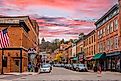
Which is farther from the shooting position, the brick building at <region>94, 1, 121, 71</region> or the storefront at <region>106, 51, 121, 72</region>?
the brick building at <region>94, 1, 121, 71</region>

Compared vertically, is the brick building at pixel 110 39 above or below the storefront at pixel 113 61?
above

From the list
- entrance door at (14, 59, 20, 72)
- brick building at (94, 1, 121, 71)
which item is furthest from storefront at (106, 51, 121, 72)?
entrance door at (14, 59, 20, 72)

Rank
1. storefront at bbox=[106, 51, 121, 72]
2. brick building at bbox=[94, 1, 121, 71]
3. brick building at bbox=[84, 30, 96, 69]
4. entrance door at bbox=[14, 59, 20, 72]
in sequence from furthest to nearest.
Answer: brick building at bbox=[84, 30, 96, 69] → brick building at bbox=[94, 1, 121, 71] → storefront at bbox=[106, 51, 121, 72] → entrance door at bbox=[14, 59, 20, 72]

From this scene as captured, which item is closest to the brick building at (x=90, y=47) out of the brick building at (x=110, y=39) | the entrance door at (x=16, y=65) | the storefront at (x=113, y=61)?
the brick building at (x=110, y=39)

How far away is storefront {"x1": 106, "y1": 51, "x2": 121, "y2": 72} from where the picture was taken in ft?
202

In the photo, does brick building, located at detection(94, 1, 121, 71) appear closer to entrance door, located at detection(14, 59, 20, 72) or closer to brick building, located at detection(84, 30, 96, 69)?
brick building, located at detection(84, 30, 96, 69)

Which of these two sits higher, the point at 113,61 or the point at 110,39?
the point at 110,39

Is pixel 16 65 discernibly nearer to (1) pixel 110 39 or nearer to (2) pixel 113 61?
(2) pixel 113 61

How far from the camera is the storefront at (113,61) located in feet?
202

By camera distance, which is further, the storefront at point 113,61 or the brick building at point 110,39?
the brick building at point 110,39

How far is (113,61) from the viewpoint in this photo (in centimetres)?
6750

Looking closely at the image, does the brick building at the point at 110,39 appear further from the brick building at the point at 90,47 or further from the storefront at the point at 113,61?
the brick building at the point at 90,47

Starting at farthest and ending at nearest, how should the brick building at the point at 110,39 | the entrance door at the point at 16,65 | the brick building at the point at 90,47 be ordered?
the brick building at the point at 90,47, the brick building at the point at 110,39, the entrance door at the point at 16,65

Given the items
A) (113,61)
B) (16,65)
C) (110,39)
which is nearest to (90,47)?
(110,39)
